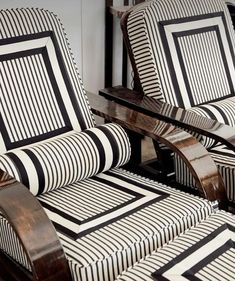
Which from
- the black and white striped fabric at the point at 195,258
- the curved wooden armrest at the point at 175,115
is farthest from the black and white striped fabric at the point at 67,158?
the black and white striped fabric at the point at 195,258

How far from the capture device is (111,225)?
4.40ft

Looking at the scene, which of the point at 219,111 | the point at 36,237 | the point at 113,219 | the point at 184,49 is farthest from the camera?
the point at 184,49

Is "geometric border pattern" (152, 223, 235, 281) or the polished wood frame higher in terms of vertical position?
the polished wood frame

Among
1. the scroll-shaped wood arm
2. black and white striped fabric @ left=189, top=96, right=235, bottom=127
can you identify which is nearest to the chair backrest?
the scroll-shaped wood arm

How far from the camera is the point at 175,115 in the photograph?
1.72 meters

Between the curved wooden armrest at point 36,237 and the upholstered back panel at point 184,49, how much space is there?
83 centimetres

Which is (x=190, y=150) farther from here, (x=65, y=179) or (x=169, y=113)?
(x=65, y=179)

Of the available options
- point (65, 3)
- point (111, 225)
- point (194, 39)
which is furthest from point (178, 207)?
point (65, 3)

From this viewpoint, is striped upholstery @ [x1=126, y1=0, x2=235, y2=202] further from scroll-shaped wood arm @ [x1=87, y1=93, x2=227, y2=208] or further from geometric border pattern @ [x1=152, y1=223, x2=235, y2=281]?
geometric border pattern @ [x1=152, y1=223, x2=235, y2=281]

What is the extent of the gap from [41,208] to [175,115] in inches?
26.7

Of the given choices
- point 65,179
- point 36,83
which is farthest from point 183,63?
point 65,179

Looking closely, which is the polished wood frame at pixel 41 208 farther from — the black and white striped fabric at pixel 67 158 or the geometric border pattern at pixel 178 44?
the geometric border pattern at pixel 178 44

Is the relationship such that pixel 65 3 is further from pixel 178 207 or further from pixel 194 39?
pixel 178 207

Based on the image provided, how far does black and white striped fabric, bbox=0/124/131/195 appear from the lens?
4.67ft
